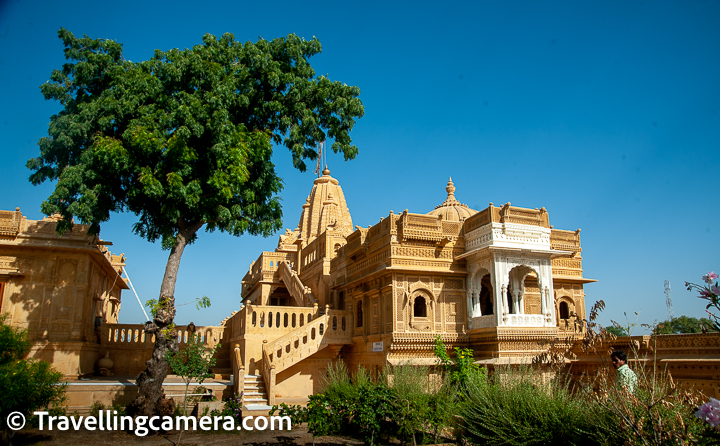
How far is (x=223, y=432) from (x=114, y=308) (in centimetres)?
1808

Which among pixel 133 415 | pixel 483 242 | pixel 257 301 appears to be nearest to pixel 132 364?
pixel 133 415

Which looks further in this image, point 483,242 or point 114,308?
point 114,308

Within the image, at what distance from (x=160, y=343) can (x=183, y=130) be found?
20.0 ft

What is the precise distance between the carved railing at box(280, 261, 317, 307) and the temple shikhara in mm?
1918

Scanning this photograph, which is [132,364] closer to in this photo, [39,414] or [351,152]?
[39,414]

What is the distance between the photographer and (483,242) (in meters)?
17.2

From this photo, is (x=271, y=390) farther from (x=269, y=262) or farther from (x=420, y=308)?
(x=269, y=262)

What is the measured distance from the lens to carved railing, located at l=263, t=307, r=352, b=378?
1731 cm

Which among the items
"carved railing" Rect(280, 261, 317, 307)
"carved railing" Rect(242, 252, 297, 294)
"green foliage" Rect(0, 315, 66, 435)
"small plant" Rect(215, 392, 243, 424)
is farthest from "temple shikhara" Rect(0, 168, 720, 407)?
"carved railing" Rect(242, 252, 297, 294)

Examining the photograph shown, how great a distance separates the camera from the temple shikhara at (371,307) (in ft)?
54.5

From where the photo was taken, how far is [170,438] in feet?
41.4

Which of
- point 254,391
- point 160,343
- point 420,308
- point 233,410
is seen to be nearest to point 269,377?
point 254,391

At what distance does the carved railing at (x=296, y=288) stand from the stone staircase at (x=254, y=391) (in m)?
4.96

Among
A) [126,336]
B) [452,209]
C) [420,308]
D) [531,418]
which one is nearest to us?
[531,418]
